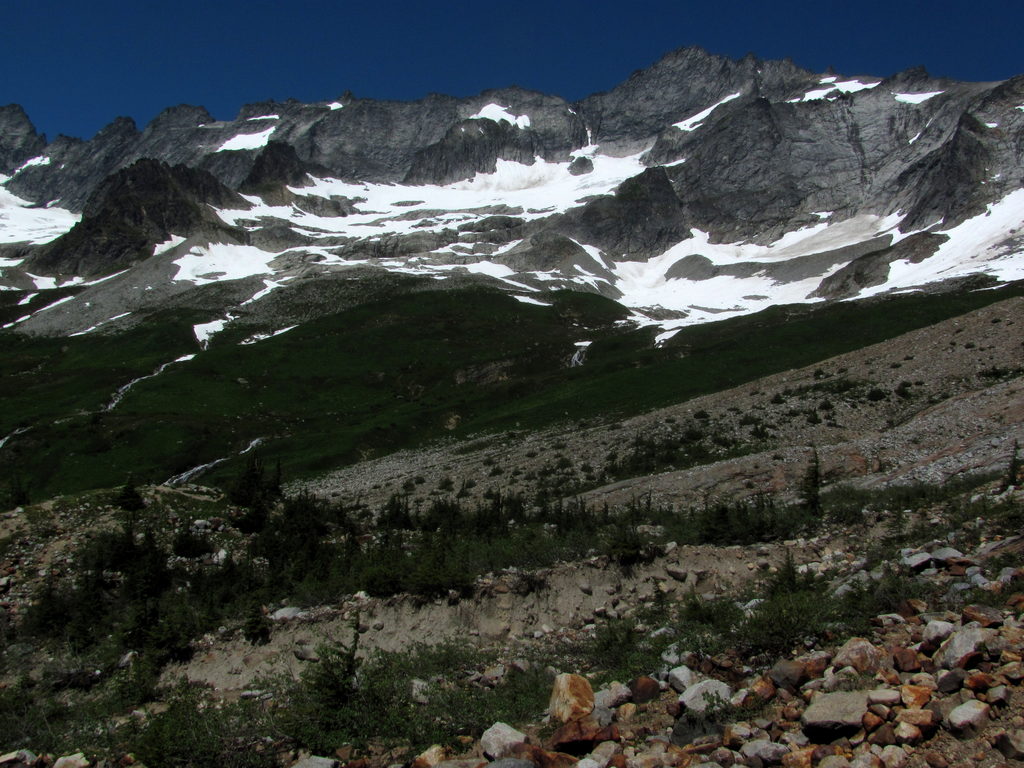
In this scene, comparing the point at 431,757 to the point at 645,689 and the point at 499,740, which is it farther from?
the point at 645,689

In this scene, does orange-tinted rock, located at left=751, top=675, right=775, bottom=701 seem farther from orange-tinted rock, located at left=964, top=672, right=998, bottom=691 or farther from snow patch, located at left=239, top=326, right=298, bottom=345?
snow patch, located at left=239, top=326, right=298, bottom=345

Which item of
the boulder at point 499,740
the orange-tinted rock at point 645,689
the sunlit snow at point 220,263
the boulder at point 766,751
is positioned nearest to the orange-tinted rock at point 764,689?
the boulder at point 766,751

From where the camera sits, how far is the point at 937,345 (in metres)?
46.9

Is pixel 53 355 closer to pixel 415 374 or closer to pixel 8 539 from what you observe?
pixel 415 374

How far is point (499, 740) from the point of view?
318 inches

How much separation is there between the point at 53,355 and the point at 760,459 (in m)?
122

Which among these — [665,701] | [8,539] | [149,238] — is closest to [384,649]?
[665,701]

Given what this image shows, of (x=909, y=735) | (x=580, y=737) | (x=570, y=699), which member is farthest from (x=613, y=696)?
(x=909, y=735)

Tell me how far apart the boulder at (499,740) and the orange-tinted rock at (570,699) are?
0.66 metres

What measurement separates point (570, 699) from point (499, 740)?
120cm

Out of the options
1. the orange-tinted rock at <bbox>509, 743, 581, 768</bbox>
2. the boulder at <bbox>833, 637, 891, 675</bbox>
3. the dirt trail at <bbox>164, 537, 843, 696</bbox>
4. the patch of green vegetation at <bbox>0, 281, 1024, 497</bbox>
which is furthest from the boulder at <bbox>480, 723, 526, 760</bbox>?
the patch of green vegetation at <bbox>0, 281, 1024, 497</bbox>

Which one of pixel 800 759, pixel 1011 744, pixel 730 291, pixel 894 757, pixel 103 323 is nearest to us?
pixel 1011 744

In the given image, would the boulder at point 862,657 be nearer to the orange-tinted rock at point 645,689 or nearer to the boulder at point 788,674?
the boulder at point 788,674

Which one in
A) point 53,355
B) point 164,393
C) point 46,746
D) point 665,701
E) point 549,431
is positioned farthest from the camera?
point 53,355
